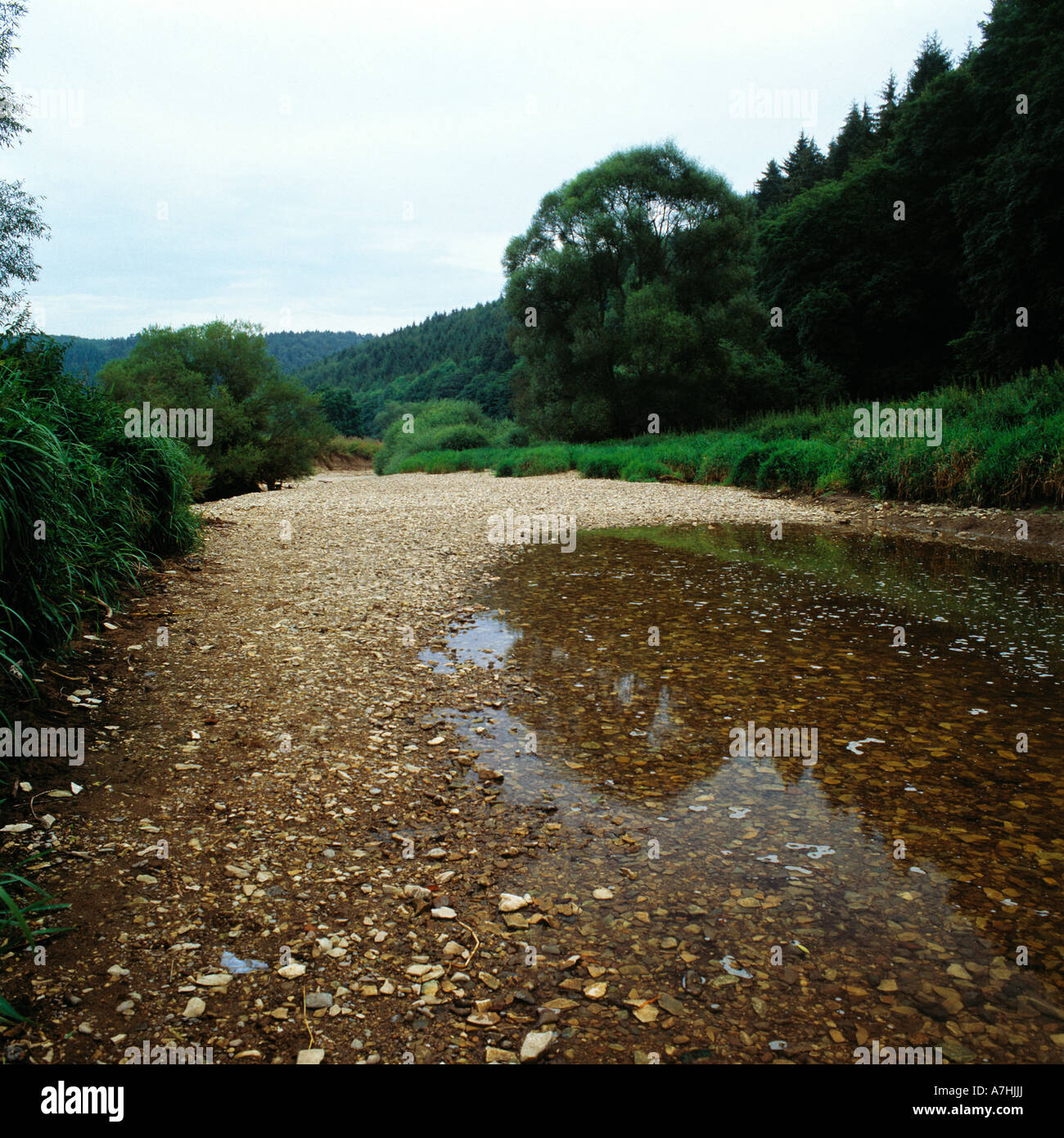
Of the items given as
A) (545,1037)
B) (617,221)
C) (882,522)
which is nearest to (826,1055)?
(545,1037)

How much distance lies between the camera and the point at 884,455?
16281 mm

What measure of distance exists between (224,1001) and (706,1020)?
1705 mm

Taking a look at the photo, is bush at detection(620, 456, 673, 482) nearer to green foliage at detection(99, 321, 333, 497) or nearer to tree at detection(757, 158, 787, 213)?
green foliage at detection(99, 321, 333, 497)

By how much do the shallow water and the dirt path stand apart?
1.08ft

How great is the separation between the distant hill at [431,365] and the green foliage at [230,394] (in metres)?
42.0

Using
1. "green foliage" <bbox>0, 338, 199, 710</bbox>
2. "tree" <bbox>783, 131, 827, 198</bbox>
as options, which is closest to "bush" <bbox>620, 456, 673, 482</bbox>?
"green foliage" <bbox>0, 338, 199, 710</bbox>

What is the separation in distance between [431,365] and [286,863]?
11536 cm

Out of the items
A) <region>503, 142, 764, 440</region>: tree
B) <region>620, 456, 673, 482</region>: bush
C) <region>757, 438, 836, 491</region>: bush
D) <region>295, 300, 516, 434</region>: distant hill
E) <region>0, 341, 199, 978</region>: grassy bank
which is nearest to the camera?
<region>0, 341, 199, 978</region>: grassy bank

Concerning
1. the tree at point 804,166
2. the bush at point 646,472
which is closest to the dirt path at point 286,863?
the bush at point 646,472

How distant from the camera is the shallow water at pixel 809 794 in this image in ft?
8.75

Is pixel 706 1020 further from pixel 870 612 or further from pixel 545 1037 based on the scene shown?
pixel 870 612

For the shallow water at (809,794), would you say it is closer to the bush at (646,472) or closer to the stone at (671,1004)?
the stone at (671,1004)

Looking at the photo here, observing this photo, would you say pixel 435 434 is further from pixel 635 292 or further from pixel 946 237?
pixel 946 237

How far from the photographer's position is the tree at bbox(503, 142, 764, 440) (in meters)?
34.2
